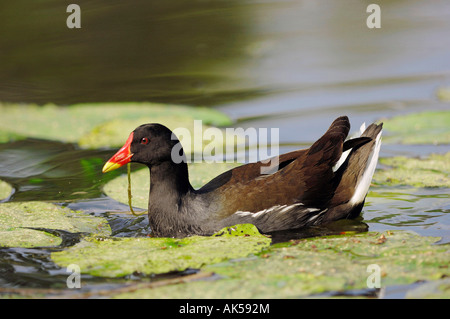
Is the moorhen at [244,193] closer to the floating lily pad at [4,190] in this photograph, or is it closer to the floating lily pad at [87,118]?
the floating lily pad at [4,190]

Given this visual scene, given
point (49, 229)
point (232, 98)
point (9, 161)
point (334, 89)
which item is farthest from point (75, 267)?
point (334, 89)

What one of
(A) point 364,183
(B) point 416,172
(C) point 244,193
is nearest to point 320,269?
(C) point 244,193

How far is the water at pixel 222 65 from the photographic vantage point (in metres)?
6.86

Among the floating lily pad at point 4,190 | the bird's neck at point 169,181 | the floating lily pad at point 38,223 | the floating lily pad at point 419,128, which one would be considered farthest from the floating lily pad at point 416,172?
the floating lily pad at point 4,190

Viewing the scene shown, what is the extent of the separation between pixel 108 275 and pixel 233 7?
7.26m

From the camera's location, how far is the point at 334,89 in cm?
829

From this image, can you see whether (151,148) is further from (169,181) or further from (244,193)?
(244,193)

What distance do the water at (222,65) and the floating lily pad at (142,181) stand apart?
0.14 meters

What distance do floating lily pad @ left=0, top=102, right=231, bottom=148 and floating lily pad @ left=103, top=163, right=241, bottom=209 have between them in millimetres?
983

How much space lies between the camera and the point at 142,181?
594cm

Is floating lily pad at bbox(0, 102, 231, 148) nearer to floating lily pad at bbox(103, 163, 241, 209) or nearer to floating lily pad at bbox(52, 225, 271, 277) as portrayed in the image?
floating lily pad at bbox(103, 163, 241, 209)

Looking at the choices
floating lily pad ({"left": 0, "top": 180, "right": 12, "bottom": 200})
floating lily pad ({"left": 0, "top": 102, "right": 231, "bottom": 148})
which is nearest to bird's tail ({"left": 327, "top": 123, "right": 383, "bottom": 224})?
floating lily pad ({"left": 0, "top": 102, "right": 231, "bottom": 148})

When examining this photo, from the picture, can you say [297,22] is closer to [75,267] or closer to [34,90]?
[34,90]

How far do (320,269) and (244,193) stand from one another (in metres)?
1.19
